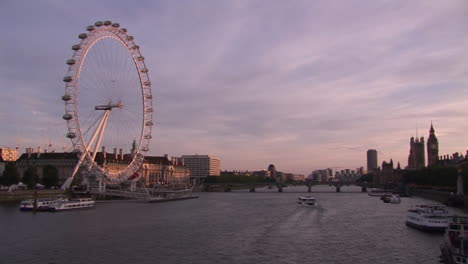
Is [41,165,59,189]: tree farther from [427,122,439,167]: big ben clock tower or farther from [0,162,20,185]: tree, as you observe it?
[427,122,439,167]: big ben clock tower

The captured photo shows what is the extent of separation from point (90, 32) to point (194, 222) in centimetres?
2784

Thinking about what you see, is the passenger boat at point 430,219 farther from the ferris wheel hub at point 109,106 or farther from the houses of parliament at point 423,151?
the houses of parliament at point 423,151

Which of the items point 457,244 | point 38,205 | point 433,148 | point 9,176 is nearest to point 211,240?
point 457,244

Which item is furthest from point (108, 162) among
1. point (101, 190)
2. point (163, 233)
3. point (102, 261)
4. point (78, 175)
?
point (102, 261)

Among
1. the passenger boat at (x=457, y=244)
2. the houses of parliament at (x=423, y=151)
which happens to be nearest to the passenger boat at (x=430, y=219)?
the passenger boat at (x=457, y=244)

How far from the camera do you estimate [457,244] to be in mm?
23422

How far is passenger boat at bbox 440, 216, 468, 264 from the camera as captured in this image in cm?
2173

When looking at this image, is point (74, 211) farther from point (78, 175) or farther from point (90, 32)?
point (78, 175)

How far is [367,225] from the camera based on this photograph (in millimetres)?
41500

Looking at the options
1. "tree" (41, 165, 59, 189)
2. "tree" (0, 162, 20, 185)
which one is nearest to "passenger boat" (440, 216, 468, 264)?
"tree" (0, 162, 20, 185)

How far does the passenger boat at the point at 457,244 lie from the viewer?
71.3 feet

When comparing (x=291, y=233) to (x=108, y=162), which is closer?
(x=291, y=233)

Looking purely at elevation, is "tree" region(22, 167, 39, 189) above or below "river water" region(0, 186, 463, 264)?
above

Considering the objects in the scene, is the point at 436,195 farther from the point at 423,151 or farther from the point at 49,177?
the point at 423,151
